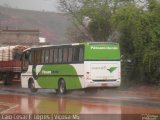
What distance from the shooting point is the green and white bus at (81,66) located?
2956 cm

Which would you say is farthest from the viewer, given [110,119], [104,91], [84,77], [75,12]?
[75,12]

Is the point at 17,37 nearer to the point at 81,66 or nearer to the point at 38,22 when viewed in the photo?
the point at 38,22

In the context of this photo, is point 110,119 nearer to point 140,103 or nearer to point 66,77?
point 140,103

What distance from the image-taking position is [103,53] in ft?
98.1

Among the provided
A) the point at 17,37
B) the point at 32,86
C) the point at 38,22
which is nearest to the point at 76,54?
the point at 32,86

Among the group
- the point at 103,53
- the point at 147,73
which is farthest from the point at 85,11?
the point at 103,53

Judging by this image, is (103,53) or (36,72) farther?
(36,72)

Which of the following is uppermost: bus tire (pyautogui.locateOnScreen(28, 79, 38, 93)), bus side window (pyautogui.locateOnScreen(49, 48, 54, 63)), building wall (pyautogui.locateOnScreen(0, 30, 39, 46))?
building wall (pyautogui.locateOnScreen(0, 30, 39, 46))

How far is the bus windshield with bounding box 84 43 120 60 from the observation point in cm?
2955

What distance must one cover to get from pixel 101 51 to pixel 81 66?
1368 mm

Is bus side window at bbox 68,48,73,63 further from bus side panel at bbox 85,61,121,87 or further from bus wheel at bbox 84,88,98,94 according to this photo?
bus wheel at bbox 84,88,98,94

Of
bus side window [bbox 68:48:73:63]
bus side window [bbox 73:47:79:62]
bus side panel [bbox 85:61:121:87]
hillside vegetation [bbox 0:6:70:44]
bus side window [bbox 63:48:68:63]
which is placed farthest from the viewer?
hillside vegetation [bbox 0:6:70:44]

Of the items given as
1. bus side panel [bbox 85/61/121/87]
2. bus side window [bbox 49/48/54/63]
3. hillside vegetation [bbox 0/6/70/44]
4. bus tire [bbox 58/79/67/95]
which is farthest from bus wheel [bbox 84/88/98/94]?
hillside vegetation [bbox 0/6/70/44]

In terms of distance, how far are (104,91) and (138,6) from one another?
5.96 meters
